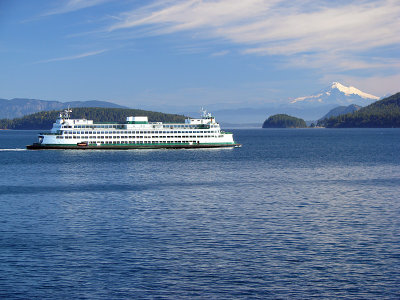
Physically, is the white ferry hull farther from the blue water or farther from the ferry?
the blue water

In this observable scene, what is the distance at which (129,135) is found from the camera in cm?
15038

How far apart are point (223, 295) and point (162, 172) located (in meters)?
62.4

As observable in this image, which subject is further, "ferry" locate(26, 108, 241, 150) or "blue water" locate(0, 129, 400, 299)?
"ferry" locate(26, 108, 241, 150)

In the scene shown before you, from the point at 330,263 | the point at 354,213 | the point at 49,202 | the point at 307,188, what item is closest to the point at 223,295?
the point at 330,263

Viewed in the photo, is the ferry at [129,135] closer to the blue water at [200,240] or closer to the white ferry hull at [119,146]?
the white ferry hull at [119,146]

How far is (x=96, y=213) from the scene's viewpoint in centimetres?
4675

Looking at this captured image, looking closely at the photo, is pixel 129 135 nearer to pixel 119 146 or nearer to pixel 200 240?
pixel 119 146

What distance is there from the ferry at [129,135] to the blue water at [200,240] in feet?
251

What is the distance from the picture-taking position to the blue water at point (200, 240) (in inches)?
1051

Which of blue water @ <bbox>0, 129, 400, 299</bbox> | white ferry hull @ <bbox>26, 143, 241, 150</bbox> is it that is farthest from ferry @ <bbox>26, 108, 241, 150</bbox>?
blue water @ <bbox>0, 129, 400, 299</bbox>

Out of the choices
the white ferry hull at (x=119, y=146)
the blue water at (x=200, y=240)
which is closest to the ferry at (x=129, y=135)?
the white ferry hull at (x=119, y=146)

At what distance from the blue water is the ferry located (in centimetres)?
7661

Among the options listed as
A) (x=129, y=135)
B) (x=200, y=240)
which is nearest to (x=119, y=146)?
(x=129, y=135)

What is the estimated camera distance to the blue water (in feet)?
87.6
